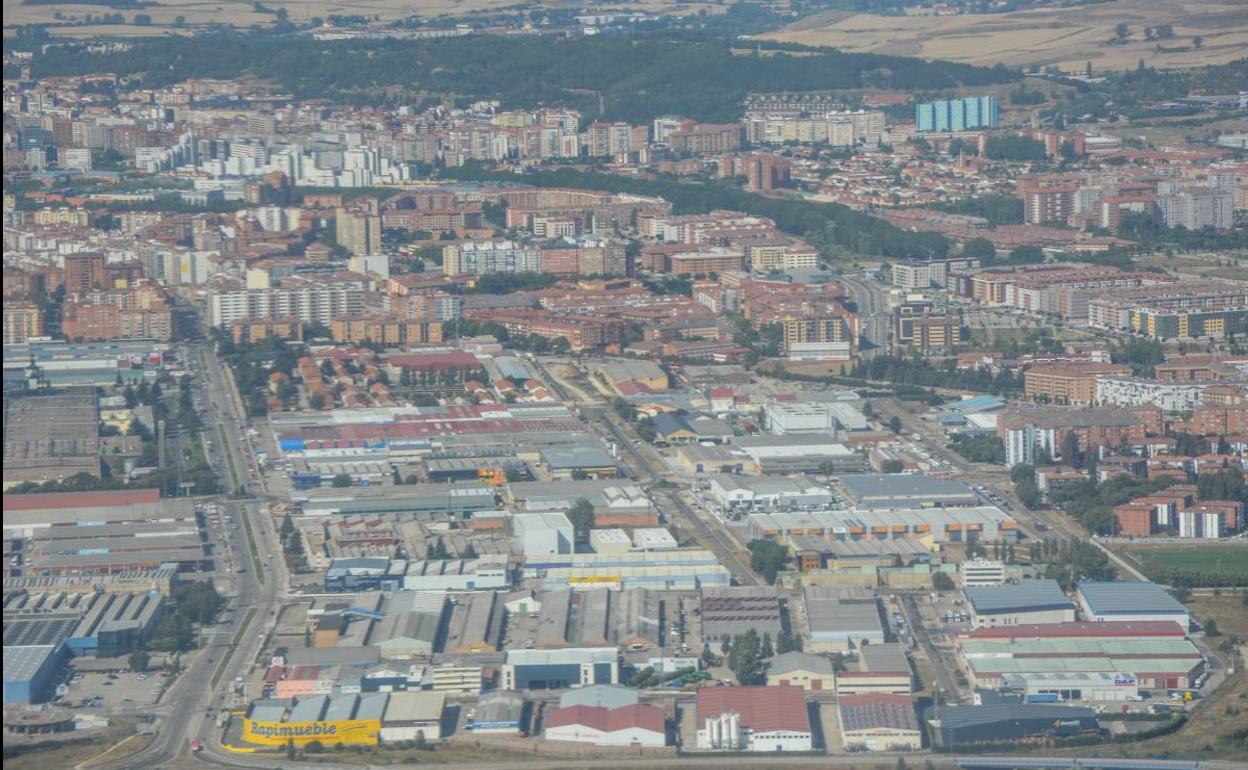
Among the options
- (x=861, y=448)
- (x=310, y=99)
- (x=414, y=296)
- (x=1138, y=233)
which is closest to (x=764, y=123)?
(x=310, y=99)

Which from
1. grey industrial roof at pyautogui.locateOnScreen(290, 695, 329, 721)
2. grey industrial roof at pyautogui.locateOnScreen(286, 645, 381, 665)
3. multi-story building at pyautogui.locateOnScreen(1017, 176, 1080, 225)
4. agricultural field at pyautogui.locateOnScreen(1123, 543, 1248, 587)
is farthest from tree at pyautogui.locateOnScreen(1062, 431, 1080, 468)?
multi-story building at pyautogui.locateOnScreen(1017, 176, 1080, 225)

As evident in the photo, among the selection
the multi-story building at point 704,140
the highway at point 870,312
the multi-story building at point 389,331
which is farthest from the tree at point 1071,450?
the multi-story building at point 704,140

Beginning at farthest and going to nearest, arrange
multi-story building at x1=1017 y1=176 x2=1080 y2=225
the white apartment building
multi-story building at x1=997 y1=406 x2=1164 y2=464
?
multi-story building at x1=1017 y1=176 x2=1080 y2=225, the white apartment building, multi-story building at x1=997 y1=406 x2=1164 y2=464

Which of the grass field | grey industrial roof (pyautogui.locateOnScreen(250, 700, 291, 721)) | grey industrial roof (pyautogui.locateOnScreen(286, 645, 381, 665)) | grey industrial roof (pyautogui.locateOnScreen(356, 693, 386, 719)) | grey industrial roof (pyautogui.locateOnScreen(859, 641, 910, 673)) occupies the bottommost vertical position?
the grass field

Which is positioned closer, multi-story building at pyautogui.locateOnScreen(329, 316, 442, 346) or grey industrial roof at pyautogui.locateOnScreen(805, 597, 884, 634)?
grey industrial roof at pyautogui.locateOnScreen(805, 597, 884, 634)

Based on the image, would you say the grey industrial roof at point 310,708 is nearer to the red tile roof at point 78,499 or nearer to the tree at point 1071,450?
the red tile roof at point 78,499

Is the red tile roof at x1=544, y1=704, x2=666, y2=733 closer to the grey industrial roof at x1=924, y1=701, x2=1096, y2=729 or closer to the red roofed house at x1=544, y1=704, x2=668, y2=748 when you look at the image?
the red roofed house at x1=544, y1=704, x2=668, y2=748

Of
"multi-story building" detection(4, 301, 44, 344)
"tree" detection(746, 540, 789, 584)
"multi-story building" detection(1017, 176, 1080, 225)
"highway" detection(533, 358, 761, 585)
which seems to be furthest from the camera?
"multi-story building" detection(1017, 176, 1080, 225)

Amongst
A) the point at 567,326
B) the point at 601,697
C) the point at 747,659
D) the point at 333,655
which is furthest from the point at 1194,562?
the point at 567,326
